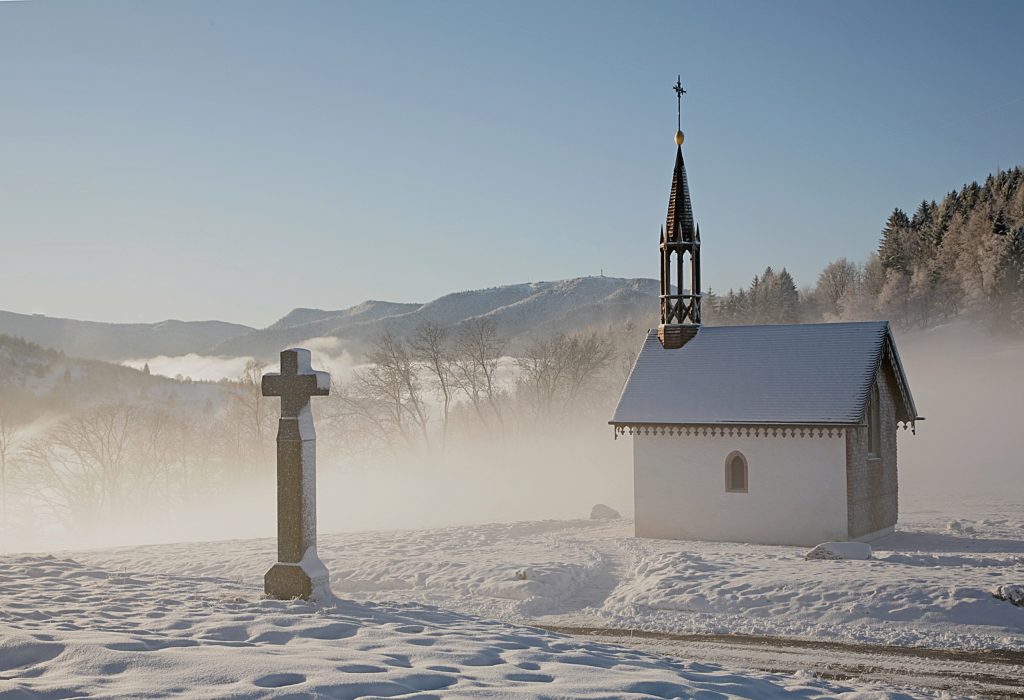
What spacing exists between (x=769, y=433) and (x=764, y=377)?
2134 mm

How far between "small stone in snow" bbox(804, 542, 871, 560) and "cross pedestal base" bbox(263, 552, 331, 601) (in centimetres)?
1252

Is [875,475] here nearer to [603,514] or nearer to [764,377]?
[764,377]

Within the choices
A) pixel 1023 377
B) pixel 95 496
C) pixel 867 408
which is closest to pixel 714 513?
pixel 867 408

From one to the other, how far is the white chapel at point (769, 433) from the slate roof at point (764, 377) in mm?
34

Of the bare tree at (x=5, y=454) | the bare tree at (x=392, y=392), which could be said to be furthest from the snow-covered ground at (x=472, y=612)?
the bare tree at (x=5, y=454)

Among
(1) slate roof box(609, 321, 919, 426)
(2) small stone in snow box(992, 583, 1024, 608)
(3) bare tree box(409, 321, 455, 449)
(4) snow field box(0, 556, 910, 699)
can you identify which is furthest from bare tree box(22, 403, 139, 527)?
(2) small stone in snow box(992, 583, 1024, 608)

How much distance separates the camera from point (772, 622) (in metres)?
15.5

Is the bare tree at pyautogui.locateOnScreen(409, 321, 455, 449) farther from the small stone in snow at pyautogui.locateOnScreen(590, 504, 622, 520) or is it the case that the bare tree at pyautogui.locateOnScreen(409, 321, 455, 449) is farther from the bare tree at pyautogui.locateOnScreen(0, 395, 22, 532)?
the bare tree at pyautogui.locateOnScreen(0, 395, 22, 532)

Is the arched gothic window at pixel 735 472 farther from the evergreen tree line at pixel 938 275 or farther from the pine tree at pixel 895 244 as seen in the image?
the pine tree at pixel 895 244

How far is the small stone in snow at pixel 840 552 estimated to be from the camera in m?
20.7

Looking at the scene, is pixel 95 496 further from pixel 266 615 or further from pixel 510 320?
pixel 510 320

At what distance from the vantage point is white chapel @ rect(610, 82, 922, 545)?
25.8 meters

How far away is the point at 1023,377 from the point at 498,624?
7564 cm

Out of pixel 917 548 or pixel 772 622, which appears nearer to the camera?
pixel 772 622
